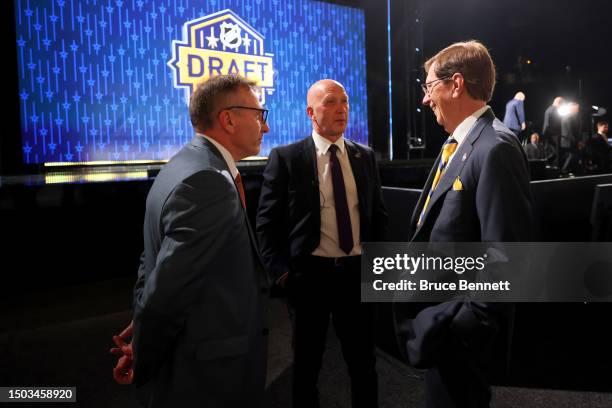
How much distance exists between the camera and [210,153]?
1.17 m

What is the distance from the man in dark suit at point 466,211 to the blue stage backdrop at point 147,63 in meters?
4.73

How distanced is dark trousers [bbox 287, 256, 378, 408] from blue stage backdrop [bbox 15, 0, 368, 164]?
418 cm

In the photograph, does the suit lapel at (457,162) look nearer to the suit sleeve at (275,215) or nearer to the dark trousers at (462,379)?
the dark trousers at (462,379)

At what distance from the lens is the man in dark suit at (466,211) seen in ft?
3.61

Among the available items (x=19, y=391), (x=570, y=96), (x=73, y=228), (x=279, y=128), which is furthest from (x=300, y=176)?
(x=570, y=96)

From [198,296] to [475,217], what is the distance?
70cm

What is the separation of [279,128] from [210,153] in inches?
216

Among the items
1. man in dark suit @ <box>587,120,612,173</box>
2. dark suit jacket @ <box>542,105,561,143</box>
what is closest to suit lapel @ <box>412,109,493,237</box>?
dark suit jacket @ <box>542,105,561,143</box>

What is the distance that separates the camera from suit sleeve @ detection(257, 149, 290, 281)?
77.7 inches

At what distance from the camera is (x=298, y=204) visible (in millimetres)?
1952

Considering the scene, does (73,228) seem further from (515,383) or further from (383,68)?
(383,68)

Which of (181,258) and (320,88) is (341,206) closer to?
(320,88)

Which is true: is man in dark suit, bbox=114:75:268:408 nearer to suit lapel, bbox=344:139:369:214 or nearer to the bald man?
the bald man

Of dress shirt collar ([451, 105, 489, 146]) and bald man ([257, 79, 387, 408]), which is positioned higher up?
dress shirt collar ([451, 105, 489, 146])
